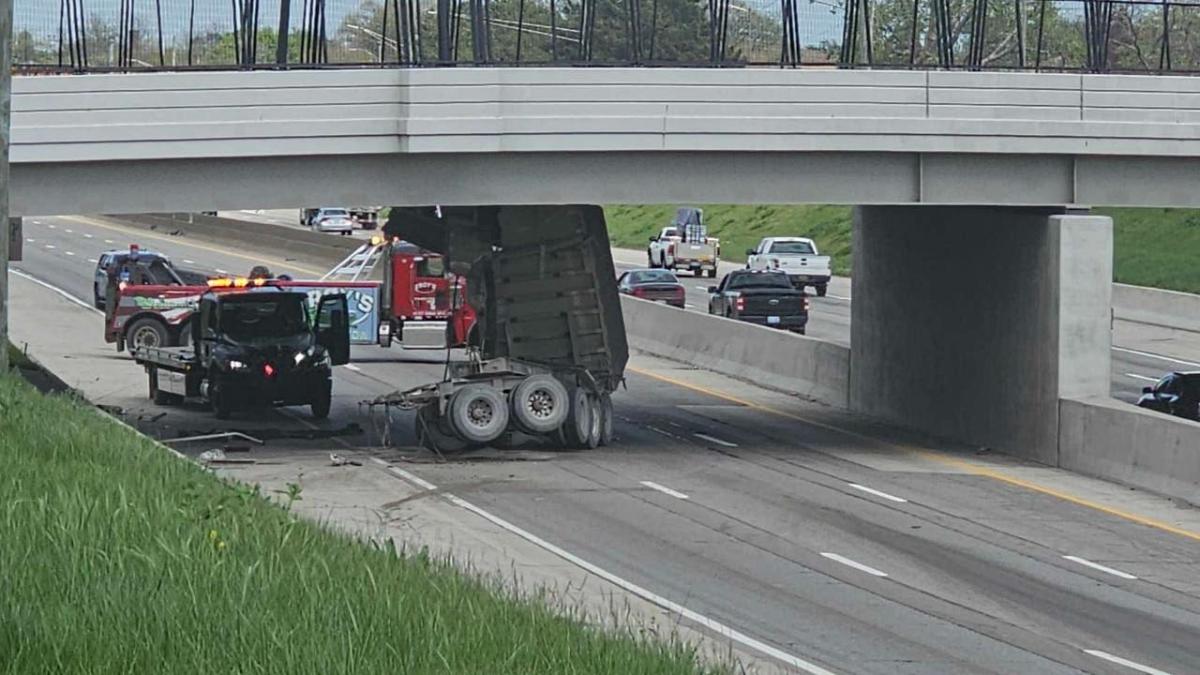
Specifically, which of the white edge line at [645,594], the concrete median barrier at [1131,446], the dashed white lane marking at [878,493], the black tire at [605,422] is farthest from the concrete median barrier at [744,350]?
the white edge line at [645,594]

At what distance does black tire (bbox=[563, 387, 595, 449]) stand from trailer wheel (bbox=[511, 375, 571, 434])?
0.31 meters

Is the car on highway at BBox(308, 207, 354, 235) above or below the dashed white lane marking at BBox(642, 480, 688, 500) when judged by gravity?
above

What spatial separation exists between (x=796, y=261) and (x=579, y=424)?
120 feet

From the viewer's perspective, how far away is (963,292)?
32.8 metres

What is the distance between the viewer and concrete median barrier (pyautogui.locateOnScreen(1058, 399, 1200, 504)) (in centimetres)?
2577

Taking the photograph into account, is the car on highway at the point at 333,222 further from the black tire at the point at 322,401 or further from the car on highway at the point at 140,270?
the black tire at the point at 322,401

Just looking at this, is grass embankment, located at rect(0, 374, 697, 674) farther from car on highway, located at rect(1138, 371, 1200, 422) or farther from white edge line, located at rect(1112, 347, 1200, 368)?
white edge line, located at rect(1112, 347, 1200, 368)

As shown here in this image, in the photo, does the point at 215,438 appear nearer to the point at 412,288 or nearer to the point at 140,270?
the point at 412,288

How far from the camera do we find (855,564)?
20.2 metres

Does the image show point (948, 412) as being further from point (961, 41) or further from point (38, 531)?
point (38, 531)

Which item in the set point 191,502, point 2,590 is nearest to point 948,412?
point 191,502

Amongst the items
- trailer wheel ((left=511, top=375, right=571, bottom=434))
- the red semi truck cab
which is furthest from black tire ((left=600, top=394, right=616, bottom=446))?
the red semi truck cab

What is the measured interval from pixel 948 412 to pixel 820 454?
3.86 m

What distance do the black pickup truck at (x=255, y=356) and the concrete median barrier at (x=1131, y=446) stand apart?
12.8 metres
